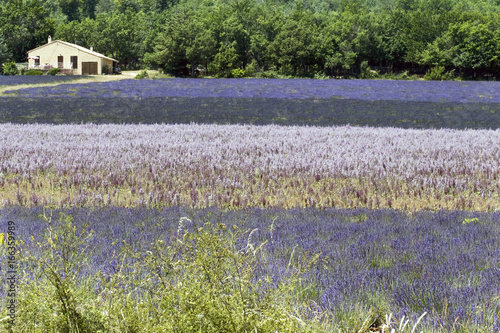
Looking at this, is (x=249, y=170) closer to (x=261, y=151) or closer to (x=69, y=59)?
(x=261, y=151)

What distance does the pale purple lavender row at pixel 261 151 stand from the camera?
9625 mm

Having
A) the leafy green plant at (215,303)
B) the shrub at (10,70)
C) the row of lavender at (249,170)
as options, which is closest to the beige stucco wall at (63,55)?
the shrub at (10,70)

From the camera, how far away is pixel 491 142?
542 inches

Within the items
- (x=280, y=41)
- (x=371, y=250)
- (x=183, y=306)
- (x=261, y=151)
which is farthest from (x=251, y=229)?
(x=280, y=41)

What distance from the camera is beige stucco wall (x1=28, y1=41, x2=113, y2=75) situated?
71.2 meters

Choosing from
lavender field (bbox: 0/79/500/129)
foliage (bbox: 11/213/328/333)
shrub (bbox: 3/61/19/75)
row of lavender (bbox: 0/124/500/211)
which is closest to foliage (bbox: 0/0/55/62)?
shrub (bbox: 3/61/19/75)

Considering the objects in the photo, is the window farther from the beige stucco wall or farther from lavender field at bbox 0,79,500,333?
lavender field at bbox 0,79,500,333

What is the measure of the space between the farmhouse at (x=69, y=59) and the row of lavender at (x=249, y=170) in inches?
2390

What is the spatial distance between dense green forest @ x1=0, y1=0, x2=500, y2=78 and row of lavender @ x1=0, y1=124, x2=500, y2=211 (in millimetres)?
53947

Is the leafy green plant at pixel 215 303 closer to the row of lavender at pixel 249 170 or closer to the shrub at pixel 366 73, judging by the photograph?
the row of lavender at pixel 249 170

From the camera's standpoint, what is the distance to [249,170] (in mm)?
9594

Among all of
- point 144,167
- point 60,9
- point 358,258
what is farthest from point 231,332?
point 60,9

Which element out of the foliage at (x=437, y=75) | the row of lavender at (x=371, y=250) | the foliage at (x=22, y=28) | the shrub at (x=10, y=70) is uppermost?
the foliage at (x=22, y=28)

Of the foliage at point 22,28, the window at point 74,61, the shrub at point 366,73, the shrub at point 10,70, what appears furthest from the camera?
the foliage at point 22,28
